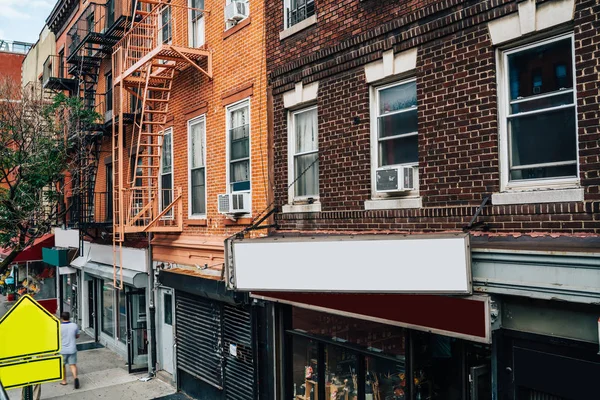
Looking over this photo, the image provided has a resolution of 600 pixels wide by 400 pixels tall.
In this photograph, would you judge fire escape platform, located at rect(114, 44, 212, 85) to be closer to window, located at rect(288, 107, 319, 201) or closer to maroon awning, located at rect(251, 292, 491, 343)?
window, located at rect(288, 107, 319, 201)

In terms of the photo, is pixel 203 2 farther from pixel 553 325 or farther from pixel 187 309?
pixel 553 325

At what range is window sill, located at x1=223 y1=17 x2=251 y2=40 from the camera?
11553mm

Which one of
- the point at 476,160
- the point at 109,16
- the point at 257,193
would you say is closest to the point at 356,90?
the point at 476,160

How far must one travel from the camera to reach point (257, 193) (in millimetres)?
11219

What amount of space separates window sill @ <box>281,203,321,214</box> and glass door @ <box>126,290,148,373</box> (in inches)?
304

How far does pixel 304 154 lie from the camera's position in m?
10.2

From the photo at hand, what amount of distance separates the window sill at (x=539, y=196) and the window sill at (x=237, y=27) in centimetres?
679

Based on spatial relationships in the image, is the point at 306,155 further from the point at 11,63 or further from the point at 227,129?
the point at 11,63

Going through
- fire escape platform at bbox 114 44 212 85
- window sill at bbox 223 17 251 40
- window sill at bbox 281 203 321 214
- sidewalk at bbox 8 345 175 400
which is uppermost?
window sill at bbox 223 17 251 40

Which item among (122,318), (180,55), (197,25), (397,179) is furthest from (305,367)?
(122,318)

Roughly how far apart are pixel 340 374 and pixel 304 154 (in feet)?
12.3

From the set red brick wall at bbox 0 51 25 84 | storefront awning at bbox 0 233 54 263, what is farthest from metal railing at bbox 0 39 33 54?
storefront awning at bbox 0 233 54 263

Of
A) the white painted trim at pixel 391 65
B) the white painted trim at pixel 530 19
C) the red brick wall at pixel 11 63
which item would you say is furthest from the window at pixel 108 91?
the red brick wall at pixel 11 63

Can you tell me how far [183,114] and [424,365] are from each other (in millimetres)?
8799
